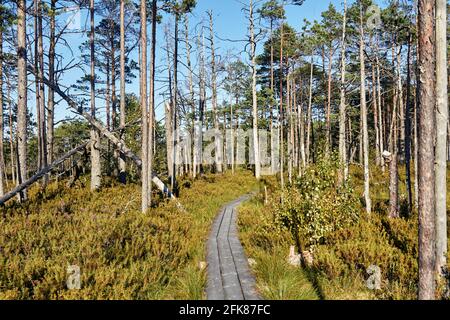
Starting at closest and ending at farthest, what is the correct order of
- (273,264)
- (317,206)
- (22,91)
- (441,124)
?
(441,124) → (273,264) → (317,206) → (22,91)

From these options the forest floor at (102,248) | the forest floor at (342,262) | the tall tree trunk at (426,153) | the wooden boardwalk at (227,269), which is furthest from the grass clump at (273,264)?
the tall tree trunk at (426,153)

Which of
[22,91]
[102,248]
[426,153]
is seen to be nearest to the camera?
[426,153]

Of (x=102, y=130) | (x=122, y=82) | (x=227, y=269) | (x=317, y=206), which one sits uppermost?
(x=122, y=82)

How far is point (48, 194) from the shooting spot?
467 inches

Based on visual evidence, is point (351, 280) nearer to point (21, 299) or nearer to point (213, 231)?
point (213, 231)

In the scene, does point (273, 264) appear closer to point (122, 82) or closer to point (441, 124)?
point (441, 124)

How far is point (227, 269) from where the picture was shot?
606 centimetres

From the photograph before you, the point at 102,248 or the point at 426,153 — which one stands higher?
the point at 426,153

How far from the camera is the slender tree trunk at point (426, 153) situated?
3762 mm

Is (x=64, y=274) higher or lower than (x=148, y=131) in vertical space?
lower

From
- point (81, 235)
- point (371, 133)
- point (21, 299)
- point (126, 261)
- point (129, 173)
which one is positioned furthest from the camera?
point (371, 133)
